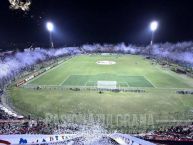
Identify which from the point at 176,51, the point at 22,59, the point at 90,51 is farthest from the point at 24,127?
the point at 90,51

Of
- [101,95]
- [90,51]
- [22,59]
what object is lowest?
[101,95]

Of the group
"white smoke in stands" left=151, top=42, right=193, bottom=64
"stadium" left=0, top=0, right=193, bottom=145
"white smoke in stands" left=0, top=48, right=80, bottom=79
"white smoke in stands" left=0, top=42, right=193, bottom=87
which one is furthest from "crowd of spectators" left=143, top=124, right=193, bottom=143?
"white smoke in stands" left=151, top=42, right=193, bottom=64

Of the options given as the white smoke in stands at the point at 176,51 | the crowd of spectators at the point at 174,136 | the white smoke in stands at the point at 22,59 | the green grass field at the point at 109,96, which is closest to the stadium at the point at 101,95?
the green grass field at the point at 109,96

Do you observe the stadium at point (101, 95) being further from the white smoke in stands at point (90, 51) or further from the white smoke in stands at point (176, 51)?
the white smoke in stands at point (176, 51)

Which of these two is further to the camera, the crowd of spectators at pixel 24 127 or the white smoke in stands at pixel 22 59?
the white smoke in stands at pixel 22 59

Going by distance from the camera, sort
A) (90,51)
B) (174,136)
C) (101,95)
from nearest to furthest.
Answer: (174,136) → (101,95) → (90,51)

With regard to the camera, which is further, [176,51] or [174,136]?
[176,51]

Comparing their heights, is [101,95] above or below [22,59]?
below

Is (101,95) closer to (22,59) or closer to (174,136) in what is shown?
(174,136)

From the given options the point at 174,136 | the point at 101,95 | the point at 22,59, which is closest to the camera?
the point at 174,136

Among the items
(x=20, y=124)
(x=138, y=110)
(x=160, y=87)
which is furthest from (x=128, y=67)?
(x=20, y=124)
